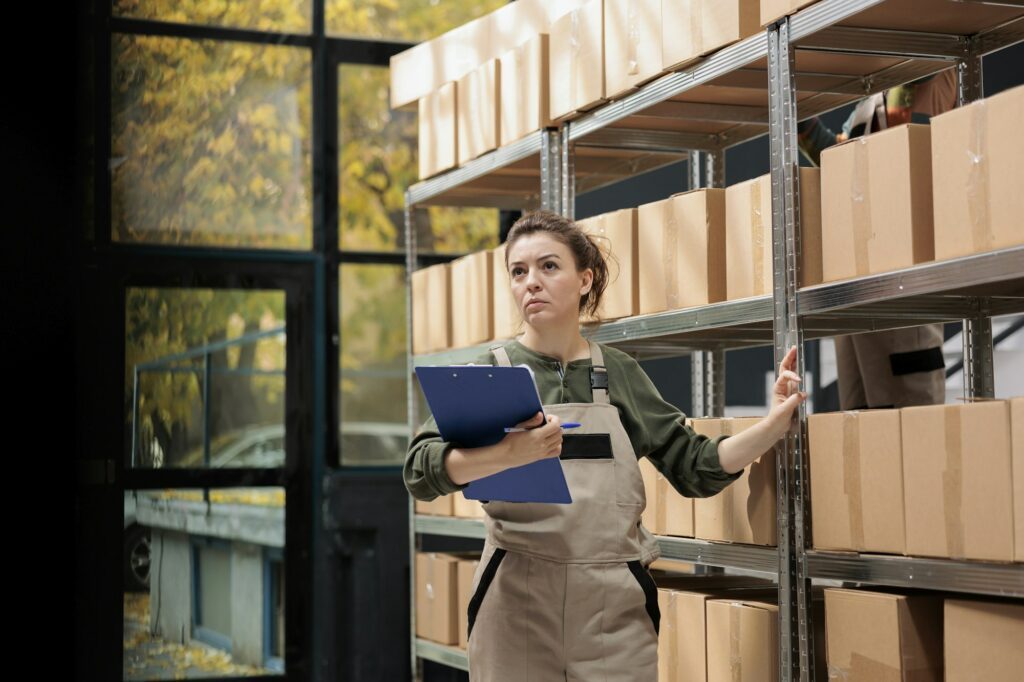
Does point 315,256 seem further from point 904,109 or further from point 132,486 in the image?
point 904,109

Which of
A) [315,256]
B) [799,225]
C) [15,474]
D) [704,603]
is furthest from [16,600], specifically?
[799,225]

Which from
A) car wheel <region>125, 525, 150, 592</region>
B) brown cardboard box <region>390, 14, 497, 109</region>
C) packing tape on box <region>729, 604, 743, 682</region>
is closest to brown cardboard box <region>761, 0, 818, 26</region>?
packing tape on box <region>729, 604, 743, 682</region>

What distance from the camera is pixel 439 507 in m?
4.87

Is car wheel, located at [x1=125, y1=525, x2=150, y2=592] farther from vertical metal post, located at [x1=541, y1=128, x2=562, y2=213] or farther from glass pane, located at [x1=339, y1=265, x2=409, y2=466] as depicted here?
vertical metal post, located at [x1=541, y1=128, x2=562, y2=213]

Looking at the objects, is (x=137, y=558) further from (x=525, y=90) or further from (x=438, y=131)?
(x=525, y=90)

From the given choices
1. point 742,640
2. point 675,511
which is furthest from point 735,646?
point 675,511

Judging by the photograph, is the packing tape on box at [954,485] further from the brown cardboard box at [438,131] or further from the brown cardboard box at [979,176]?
the brown cardboard box at [438,131]

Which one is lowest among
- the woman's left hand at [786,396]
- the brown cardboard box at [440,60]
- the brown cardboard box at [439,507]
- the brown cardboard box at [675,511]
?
the brown cardboard box at [439,507]

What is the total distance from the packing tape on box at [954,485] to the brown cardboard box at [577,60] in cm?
160

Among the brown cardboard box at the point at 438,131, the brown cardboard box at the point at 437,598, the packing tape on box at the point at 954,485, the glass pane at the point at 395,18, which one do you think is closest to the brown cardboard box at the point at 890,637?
the packing tape on box at the point at 954,485

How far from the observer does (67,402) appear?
17.7ft

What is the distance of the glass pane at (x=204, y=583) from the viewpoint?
219 inches

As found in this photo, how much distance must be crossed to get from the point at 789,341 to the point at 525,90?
158 cm

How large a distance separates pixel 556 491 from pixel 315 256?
11.6 feet
